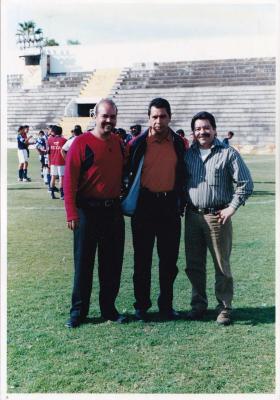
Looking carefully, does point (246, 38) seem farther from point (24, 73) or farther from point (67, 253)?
point (67, 253)

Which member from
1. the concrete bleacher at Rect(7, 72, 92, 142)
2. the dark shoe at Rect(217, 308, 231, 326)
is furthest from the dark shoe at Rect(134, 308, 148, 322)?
the concrete bleacher at Rect(7, 72, 92, 142)

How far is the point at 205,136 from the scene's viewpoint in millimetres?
4895

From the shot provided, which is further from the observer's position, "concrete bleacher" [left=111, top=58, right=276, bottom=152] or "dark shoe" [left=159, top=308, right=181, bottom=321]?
"concrete bleacher" [left=111, top=58, right=276, bottom=152]

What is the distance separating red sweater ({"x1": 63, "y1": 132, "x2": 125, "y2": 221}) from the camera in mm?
4875

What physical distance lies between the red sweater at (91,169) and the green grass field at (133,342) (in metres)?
1.05

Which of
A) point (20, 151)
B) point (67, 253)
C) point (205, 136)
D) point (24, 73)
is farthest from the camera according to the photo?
point (24, 73)

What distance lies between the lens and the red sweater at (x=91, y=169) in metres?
4.88

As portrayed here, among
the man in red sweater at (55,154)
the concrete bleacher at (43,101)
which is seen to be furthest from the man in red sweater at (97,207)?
the concrete bleacher at (43,101)

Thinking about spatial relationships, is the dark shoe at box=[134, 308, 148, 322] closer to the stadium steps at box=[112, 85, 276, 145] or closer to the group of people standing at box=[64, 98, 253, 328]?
the group of people standing at box=[64, 98, 253, 328]

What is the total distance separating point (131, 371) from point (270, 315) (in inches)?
65.1

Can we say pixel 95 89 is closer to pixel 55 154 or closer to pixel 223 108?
pixel 223 108

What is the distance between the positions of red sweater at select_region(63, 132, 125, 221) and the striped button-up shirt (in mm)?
652

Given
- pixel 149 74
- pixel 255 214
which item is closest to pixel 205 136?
pixel 255 214
